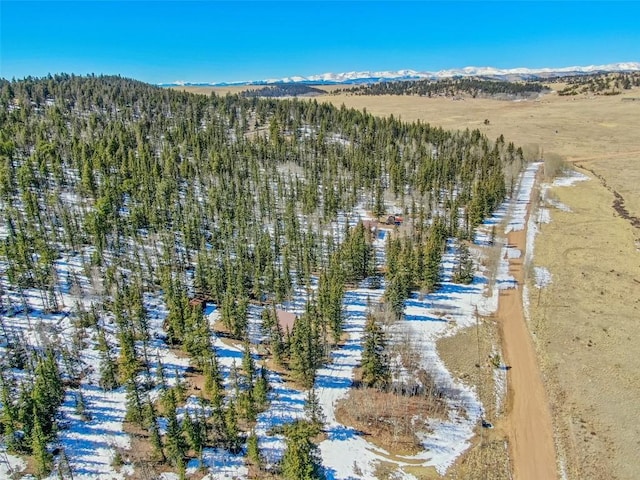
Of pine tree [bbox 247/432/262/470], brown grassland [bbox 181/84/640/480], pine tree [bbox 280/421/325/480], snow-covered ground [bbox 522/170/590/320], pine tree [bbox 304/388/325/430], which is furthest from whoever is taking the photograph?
snow-covered ground [bbox 522/170/590/320]

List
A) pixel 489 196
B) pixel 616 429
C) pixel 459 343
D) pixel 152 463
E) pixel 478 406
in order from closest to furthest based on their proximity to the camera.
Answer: pixel 152 463 → pixel 616 429 → pixel 478 406 → pixel 459 343 → pixel 489 196

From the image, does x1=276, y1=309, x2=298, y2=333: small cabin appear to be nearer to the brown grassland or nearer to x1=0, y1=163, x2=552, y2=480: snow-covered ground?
x1=0, y1=163, x2=552, y2=480: snow-covered ground

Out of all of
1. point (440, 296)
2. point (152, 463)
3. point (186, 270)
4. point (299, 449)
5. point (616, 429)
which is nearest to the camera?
point (299, 449)

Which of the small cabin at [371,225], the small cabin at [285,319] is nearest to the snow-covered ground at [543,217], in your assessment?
the small cabin at [371,225]

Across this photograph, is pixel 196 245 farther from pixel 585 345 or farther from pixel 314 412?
pixel 585 345

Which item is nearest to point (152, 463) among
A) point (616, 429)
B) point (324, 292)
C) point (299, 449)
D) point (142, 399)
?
point (142, 399)

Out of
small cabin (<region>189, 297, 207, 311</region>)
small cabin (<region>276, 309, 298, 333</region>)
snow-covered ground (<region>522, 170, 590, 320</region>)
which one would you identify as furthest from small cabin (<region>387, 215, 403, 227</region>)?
small cabin (<region>189, 297, 207, 311</region>)

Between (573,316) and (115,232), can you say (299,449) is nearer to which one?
(573,316)
